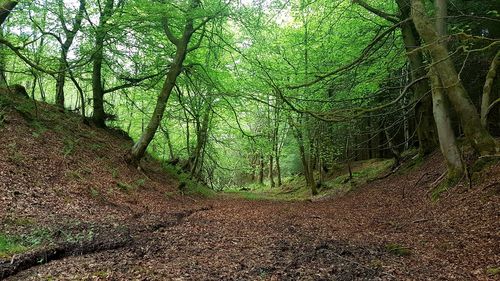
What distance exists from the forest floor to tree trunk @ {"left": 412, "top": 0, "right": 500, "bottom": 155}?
619 millimetres

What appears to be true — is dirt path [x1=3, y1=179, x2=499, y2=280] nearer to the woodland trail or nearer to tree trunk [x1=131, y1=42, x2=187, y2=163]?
the woodland trail

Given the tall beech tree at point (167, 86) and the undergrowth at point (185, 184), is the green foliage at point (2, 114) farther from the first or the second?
the undergrowth at point (185, 184)

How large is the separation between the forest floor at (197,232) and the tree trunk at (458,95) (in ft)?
2.03

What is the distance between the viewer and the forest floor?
4.50 metres

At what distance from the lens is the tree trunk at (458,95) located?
787 centimetres

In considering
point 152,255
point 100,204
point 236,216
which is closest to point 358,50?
point 236,216

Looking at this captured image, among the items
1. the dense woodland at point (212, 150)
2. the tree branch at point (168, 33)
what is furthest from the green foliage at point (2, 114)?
the tree branch at point (168, 33)

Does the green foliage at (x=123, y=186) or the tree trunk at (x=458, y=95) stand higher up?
the tree trunk at (x=458, y=95)

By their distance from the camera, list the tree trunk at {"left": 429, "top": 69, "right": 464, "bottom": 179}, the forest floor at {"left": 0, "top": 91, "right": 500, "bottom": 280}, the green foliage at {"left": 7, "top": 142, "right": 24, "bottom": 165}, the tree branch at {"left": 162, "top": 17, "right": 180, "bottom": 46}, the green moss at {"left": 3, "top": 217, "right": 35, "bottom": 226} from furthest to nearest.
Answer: the tree branch at {"left": 162, "top": 17, "right": 180, "bottom": 46} < the tree trunk at {"left": 429, "top": 69, "right": 464, "bottom": 179} < the green foliage at {"left": 7, "top": 142, "right": 24, "bottom": 165} < the green moss at {"left": 3, "top": 217, "right": 35, "bottom": 226} < the forest floor at {"left": 0, "top": 91, "right": 500, "bottom": 280}

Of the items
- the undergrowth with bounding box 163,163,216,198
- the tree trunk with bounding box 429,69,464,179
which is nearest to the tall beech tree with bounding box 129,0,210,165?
the undergrowth with bounding box 163,163,216,198

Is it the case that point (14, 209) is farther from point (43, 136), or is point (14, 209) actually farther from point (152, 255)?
point (43, 136)

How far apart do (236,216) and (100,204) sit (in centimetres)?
329

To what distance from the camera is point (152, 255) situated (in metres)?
5.00

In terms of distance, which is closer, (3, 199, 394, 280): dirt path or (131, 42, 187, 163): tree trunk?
(3, 199, 394, 280): dirt path
